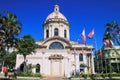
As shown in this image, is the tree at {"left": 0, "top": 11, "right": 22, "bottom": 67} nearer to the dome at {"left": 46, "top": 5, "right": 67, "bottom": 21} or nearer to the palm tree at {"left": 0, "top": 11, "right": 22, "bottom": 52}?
the palm tree at {"left": 0, "top": 11, "right": 22, "bottom": 52}

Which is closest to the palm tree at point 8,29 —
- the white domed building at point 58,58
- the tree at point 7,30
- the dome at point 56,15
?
the tree at point 7,30

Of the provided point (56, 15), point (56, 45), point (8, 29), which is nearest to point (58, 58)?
point (56, 45)

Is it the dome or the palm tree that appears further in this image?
the dome

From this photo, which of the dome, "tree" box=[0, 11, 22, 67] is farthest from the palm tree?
the dome

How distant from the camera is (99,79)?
121ft

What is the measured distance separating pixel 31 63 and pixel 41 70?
3.45m

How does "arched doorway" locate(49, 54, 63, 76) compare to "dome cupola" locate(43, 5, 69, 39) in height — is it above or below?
below

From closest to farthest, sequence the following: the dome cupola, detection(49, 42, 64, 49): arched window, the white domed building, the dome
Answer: the white domed building < detection(49, 42, 64, 49): arched window < the dome cupola < the dome

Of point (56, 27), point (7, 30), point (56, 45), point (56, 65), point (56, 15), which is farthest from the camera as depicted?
point (56, 15)

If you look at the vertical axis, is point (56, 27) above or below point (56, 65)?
above

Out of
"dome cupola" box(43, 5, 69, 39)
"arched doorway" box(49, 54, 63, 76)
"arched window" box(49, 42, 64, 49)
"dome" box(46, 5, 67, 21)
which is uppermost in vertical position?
"dome" box(46, 5, 67, 21)

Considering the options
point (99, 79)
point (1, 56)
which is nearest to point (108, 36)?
point (99, 79)

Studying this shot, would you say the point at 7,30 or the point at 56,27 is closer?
the point at 7,30

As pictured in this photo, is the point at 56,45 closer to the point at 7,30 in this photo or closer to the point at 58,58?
the point at 58,58
